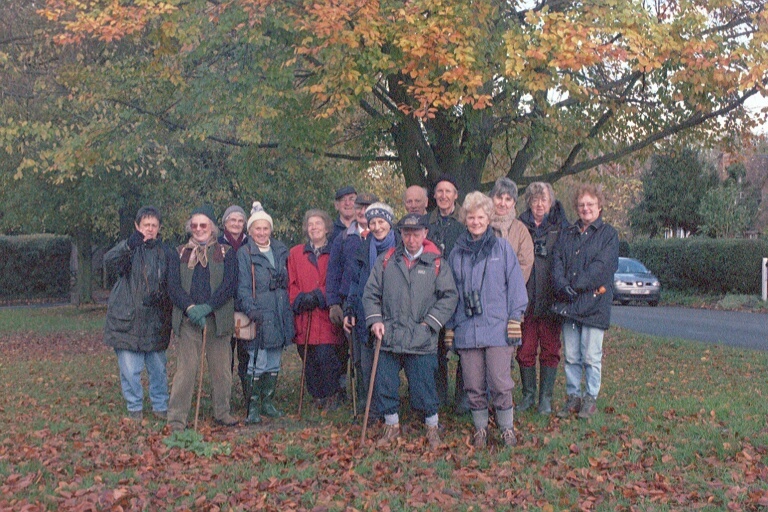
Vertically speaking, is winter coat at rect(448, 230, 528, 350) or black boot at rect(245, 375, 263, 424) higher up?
winter coat at rect(448, 230, 528, 350)

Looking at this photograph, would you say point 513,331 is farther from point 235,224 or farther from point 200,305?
point 235,224

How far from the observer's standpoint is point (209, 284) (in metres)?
8.81

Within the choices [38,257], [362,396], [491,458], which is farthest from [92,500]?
[38,257]

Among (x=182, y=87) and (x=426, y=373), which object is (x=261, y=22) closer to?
(x=182, y=87)

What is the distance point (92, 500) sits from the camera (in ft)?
19.8

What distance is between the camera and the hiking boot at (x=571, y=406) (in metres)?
8.60

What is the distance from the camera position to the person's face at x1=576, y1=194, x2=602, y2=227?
8.38 m

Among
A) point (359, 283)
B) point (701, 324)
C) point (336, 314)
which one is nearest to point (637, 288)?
point (701, 324)

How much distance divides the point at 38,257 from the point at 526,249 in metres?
32.9

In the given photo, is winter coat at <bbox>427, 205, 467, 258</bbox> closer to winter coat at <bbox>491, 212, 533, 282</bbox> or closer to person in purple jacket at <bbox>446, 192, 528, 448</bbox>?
winter coat at <bbox>491, 212, 533, 282</bbox>

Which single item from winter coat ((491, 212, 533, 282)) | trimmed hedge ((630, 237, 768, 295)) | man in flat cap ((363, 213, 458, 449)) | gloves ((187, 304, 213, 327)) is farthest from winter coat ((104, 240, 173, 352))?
trimmed hedge ((630, 237, 768, 295))

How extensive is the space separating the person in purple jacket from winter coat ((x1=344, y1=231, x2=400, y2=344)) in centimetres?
105

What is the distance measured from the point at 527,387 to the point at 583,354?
82cm

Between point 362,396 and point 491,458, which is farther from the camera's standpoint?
point 362,396
